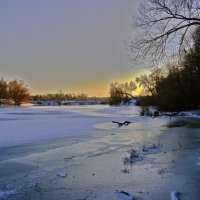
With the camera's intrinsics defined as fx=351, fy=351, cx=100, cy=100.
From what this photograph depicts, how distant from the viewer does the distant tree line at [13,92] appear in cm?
12962

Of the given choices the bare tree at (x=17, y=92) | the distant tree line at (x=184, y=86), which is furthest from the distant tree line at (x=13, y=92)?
the distant tree line at (x=184, y=86)

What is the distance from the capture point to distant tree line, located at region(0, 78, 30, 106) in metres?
130

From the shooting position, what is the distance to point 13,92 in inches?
5310

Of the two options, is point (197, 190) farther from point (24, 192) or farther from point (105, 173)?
point (24, 192)

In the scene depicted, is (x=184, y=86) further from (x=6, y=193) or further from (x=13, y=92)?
(x=13, y=92)

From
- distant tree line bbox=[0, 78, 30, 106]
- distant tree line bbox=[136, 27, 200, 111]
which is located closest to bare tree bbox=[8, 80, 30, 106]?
distant tree line bbox=[0, 78, 30, 106]

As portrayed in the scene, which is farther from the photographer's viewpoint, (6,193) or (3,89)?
(3,89)

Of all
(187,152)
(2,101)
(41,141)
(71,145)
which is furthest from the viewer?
(2,101)

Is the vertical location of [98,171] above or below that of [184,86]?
below

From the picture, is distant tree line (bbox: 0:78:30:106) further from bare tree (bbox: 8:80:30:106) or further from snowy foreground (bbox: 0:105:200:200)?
snowy foreground (bbox: 0:105:200:200)

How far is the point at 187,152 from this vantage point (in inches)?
595

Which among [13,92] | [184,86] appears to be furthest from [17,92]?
[184,86]

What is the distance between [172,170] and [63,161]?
4.26 metres

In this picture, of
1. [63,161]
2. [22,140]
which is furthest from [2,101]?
[63,161]
